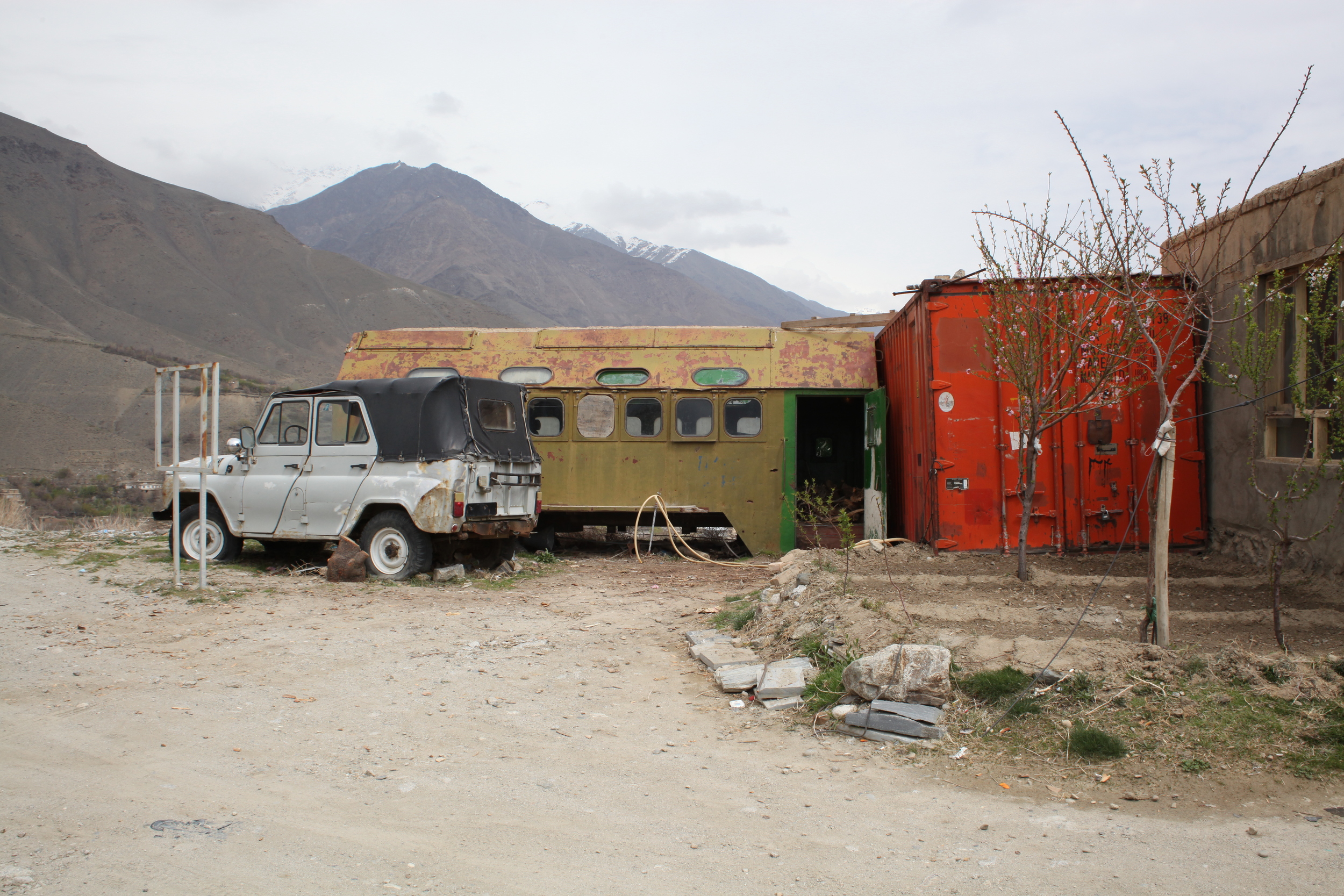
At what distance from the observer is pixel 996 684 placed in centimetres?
497

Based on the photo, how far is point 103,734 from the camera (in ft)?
15.3

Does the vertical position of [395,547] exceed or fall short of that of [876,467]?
it falls short

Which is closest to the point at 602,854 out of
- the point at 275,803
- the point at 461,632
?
the point at 275,803

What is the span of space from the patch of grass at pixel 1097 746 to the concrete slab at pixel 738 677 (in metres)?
1.93

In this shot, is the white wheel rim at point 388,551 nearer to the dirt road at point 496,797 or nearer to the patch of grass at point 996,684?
the dirt road at point 496,797

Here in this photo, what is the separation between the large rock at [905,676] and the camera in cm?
502

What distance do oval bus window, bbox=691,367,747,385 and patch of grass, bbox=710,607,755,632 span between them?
4.74 meters

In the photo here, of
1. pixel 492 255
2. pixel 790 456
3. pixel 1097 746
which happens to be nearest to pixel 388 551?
pixel 790 456

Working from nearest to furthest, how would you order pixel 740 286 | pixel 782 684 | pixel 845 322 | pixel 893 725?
pixel 893 725, pixel 782 684, pixel 845 322, pixel 740 286

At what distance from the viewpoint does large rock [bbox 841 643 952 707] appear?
5.02 m

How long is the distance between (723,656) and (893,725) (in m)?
1.73

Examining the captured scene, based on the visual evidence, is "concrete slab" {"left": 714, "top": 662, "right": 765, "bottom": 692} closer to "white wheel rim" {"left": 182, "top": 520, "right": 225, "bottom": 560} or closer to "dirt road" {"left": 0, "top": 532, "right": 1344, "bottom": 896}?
"dirt road" {"left": 0, "top": 532, "right": 1344, "bottom": 896}

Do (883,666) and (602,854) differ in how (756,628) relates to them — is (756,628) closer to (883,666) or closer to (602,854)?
(883,666)

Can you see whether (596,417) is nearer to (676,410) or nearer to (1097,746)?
(676,410)
